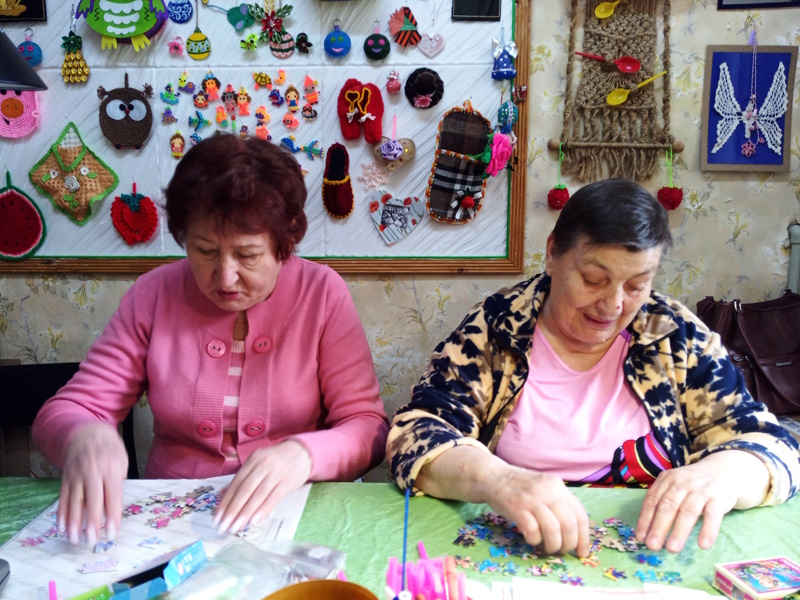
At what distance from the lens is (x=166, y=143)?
7.49ft

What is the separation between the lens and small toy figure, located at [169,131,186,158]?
2.26 m

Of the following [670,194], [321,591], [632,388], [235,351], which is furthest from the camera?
[670,194]

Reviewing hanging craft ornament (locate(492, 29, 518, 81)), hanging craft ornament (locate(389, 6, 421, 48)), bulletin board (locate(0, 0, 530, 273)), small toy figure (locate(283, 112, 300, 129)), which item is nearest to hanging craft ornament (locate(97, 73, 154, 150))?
bulletin board (locate(0, 0, 530, 273))

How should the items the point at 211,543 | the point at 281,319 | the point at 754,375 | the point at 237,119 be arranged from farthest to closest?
the point at 237,119 < the point at 754,375 < the point at 281,319 < the point at 211,543

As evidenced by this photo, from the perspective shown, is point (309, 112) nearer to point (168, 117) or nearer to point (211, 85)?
point (211, 85)

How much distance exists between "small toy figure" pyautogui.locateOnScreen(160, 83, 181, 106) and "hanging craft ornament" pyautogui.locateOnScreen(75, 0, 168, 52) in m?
0.17

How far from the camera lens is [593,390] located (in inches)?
54.6

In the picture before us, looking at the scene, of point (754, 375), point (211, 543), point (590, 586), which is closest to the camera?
point (590, 586)

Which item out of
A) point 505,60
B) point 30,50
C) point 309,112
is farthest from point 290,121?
point 30,50

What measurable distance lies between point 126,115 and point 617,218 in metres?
1.88

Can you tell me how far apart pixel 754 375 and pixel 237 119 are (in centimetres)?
209

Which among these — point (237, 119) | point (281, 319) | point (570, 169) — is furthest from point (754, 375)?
point (237, 119)

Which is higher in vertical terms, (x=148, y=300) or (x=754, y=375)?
(x=148, y=300)

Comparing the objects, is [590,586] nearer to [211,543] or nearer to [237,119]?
[211,543]
